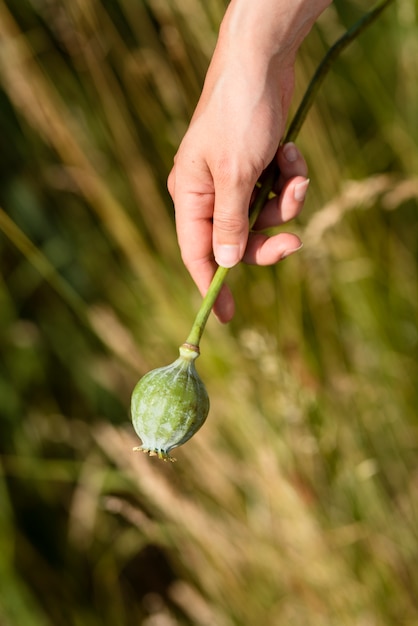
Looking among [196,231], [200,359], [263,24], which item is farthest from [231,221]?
[200,359]

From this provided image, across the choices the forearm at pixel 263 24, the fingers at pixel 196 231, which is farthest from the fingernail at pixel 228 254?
the forearm at pixel 263 24

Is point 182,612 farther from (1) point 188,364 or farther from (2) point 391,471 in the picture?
(1) point 188,364

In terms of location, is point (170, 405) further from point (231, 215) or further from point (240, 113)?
point (240, 113)

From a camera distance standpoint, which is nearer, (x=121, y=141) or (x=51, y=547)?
(x=121, y=141)

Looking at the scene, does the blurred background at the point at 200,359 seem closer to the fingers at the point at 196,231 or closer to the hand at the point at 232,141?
the fingers at the point at 196,231

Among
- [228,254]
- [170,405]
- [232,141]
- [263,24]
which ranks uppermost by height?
[263,24]

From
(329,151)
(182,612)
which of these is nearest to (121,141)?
(329,151)
